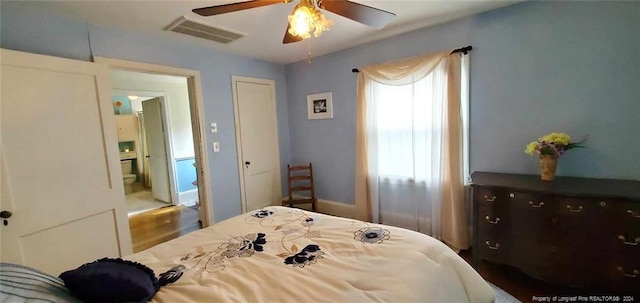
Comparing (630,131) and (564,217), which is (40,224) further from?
(630,131)

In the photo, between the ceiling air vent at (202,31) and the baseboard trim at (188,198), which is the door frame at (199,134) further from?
the baseboard trim at (188,198)

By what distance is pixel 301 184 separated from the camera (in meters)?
4.07

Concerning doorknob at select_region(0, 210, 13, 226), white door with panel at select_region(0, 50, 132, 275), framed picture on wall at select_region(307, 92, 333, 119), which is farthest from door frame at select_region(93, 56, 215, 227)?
doorknob at select_region(0, 210, 13, 226)

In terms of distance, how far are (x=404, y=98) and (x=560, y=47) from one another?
1.29 metres

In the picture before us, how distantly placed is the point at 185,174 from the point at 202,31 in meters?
3.19

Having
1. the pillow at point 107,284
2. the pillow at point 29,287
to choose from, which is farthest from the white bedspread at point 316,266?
the pillow at point 29,287

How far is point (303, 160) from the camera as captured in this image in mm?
4035

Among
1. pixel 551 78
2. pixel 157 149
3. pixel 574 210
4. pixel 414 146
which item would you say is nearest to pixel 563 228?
Answer: pixel 574 210

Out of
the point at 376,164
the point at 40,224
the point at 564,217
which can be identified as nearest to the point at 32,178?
the point at 40,224

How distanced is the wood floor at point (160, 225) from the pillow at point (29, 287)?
2286 mm

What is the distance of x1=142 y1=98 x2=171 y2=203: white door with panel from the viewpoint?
4715 mm

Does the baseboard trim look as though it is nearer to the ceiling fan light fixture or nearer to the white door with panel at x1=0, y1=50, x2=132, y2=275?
the white door with panel at x1=0, y1=50, x2=132, y2=275

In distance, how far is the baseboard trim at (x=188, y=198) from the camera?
→ 186 inches

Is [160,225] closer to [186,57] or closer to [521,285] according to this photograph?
[186,57]
